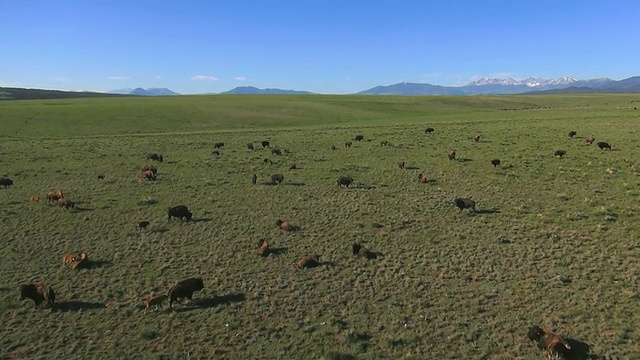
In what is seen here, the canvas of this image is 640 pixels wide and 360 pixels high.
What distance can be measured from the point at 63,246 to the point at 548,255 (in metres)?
20.6

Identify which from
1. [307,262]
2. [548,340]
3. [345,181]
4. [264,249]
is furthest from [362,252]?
[345,181]

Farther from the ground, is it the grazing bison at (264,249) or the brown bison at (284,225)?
the brown bison at (284,225)

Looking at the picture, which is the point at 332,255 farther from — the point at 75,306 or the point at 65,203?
the point at 65,203

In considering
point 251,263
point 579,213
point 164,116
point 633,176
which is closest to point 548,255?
point 579,213

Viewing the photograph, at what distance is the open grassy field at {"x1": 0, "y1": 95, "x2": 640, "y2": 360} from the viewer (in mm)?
13219

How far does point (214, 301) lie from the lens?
15438 millimetres

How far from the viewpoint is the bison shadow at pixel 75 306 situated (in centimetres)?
1499

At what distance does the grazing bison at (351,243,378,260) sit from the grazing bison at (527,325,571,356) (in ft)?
23.1

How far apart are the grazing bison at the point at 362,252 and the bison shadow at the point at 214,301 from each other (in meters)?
5.24

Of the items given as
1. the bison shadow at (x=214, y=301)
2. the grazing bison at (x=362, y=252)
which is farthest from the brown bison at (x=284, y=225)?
the bison shadow at (x=214, y=301)

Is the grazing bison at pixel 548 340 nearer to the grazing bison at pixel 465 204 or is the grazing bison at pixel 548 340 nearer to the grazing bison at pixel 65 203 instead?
the grazing bison at pixel 465 204


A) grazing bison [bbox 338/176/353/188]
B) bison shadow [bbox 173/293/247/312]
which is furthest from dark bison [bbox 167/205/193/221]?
grazing bison [bbox 338/176/353/188]

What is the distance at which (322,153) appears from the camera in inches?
1709

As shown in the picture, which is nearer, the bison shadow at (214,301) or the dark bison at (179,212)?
the bison shadow at (214,301)
